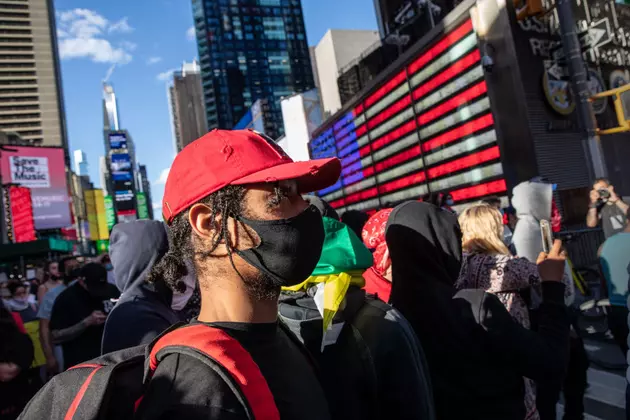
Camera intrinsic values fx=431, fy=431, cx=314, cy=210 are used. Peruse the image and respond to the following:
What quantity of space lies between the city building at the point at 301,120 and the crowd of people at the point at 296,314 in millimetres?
40888

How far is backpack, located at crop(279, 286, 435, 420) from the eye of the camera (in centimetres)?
179

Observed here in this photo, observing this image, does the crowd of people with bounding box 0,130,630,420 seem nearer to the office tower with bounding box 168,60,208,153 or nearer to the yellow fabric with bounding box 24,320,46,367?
the yellow fabric with bounding box 24,320,46,367

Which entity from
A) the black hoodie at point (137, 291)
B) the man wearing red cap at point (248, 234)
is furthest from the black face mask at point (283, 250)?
the black hoodie at point (137, 291)

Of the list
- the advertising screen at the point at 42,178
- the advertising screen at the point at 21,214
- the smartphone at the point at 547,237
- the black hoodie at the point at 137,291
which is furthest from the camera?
the advertising screen at the point at 42,178

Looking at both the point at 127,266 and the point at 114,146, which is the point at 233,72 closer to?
the point at 114,146

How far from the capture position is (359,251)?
2070 mm

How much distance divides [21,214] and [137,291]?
133 ft

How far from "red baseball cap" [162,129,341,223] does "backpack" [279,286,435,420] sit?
77 cm

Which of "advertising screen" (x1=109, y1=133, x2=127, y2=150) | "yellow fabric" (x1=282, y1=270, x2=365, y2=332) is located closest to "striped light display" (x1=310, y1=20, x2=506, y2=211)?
"yellow fabric" (x1=282, y1=270, x2=365, y2=332)

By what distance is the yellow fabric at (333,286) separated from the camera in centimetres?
182

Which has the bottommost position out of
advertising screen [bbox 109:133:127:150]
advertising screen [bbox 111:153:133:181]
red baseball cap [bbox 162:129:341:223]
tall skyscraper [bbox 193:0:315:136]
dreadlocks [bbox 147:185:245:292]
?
dreadlocks [bbox 147:185:245:292]

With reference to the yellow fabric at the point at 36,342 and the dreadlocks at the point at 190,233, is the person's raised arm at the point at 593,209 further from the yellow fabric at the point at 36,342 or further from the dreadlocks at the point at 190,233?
the yellow fabric at the point at 36,342

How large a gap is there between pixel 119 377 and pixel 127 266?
1964 millimetres

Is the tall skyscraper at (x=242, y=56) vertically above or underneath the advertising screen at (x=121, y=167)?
above
